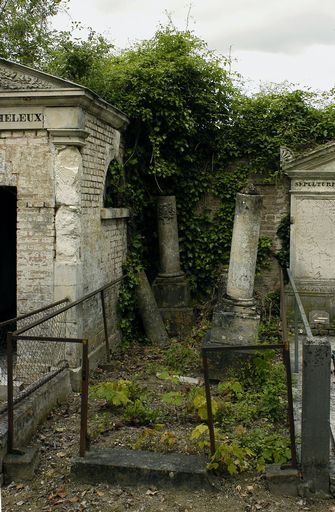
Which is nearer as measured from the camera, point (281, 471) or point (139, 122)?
point (281, 471)

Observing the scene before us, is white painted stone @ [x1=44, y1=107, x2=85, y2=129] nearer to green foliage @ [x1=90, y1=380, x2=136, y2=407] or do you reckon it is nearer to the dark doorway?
green foliage @ [x1=90, y1=380, x2=136, y2=407]

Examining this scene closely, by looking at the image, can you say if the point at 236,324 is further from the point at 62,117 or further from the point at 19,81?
the point at 19,81

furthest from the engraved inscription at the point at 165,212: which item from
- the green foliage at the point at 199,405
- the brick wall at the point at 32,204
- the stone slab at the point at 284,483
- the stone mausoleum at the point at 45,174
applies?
the stone slab at the point at 284,483

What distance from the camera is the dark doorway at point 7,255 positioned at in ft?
34.5

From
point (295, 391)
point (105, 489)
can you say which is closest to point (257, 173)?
point (295, 391)

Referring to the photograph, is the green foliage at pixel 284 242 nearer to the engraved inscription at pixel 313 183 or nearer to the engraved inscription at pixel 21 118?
the engraved inscription at pixel 313 183

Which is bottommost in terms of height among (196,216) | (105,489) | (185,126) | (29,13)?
(105,489)

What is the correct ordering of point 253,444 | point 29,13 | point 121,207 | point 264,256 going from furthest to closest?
1. point 29,13
2. point 264,256
3. point 121,207
4. point 253,444

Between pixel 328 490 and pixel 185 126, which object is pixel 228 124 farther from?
pixel 328 490

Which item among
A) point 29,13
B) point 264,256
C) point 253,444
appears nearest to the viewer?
point 253,444

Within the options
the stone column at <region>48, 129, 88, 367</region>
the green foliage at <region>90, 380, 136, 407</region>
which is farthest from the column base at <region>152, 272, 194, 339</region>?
the green foliage at <region>90, 380, 136, 407</region>

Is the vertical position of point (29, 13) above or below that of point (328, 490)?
above

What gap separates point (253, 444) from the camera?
5.12m

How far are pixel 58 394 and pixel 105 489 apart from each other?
2225 mm
